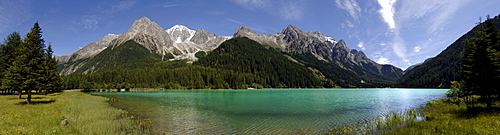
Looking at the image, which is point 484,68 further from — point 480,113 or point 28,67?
point 28,67

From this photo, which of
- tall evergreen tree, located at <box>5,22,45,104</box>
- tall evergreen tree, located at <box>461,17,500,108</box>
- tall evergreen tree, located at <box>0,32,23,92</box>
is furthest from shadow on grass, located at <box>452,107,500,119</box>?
tall evergreen tree, located at <box>0,32,23,92</box>

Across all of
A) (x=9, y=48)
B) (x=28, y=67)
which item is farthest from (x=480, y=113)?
(x=9, y=48)

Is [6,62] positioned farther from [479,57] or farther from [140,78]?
[140,78]

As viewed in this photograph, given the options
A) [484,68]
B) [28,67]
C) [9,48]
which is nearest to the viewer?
[484,68]

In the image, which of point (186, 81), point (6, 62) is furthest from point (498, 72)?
point (186, 81)

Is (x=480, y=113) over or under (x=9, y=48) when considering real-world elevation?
under

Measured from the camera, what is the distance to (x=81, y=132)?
1653cm

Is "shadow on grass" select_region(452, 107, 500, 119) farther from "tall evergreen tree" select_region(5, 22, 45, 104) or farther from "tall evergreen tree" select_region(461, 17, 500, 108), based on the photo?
"tall evergreen tree" select_region(5, 22, 45, 104)

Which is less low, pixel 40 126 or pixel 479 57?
pixel 479 57

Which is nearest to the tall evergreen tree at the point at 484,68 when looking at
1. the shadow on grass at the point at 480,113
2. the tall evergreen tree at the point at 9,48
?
the shadow on grass at the point at 480,113

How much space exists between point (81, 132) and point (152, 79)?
630 ft

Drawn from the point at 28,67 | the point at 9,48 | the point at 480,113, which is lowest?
the point at 480,113

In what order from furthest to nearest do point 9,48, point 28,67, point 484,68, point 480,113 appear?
1. point 9,48
2. point 28,67
3. point 484,68
4. point 480,113

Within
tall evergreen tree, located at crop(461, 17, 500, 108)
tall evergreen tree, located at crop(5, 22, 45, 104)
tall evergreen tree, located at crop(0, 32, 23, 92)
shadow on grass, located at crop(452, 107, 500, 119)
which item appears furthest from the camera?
tall evergreen tree, located at crop(0, 32, 23, 92)
